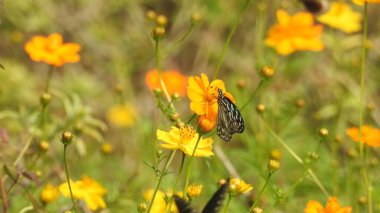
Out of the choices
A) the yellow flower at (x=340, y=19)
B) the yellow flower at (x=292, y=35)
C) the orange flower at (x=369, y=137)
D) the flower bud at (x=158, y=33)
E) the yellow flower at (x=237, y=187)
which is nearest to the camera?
the yellow flower at (x=237, y=187)

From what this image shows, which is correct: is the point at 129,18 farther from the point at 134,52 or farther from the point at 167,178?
the point at 167,178

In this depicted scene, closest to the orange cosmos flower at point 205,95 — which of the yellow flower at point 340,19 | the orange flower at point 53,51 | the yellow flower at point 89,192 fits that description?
the yellow flower at point 89,192

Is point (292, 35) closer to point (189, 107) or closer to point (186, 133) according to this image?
point (189, 107)

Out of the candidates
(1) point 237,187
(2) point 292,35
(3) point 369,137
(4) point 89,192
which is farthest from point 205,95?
(2) point 292,35

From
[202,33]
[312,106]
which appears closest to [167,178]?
[312,106]

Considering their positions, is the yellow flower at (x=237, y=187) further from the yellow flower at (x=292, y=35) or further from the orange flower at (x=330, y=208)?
the yellow flower at (x=292, y=35)
